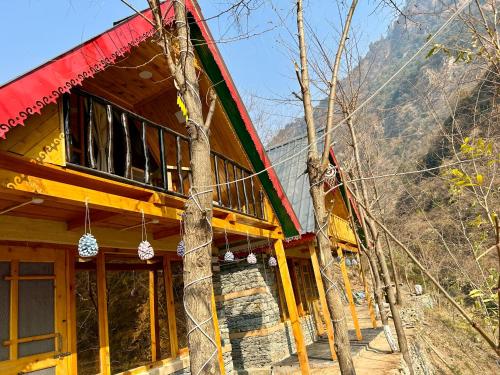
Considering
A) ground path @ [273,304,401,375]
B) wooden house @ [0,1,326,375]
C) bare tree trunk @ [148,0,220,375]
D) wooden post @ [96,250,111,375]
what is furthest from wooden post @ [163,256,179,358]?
bare tree trunk @ [148,0,220,375]

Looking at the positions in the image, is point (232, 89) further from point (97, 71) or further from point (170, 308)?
point (170, 308)

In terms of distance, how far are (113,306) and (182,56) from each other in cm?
550

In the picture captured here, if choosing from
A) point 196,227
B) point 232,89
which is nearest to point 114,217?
point 196,227

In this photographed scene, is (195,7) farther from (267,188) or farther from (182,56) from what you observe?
(267,188)

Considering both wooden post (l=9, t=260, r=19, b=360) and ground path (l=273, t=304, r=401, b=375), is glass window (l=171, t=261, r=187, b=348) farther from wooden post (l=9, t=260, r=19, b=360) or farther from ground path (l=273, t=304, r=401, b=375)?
wooden post (l=9, t=260, r=19, b=360)

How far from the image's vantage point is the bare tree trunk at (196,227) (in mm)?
3510

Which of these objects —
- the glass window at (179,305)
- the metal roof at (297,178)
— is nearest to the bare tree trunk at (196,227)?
the glass window at (179,305)

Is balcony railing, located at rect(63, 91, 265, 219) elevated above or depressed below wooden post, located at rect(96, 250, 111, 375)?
above

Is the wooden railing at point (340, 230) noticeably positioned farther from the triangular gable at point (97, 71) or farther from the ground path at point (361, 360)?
the triangular gable at point (97, 71)

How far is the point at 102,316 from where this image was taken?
236 inches

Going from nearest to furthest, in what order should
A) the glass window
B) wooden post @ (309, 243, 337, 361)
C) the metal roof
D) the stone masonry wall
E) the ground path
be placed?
the glass window < the ground path < wooden post @ (309, 243, 337, 361) < the stone masonry wall < the metal roof

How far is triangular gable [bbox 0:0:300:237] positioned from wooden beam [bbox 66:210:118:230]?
66.5 inches

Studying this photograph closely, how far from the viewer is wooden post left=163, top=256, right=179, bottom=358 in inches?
286

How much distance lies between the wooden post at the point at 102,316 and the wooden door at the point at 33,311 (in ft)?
2.16
